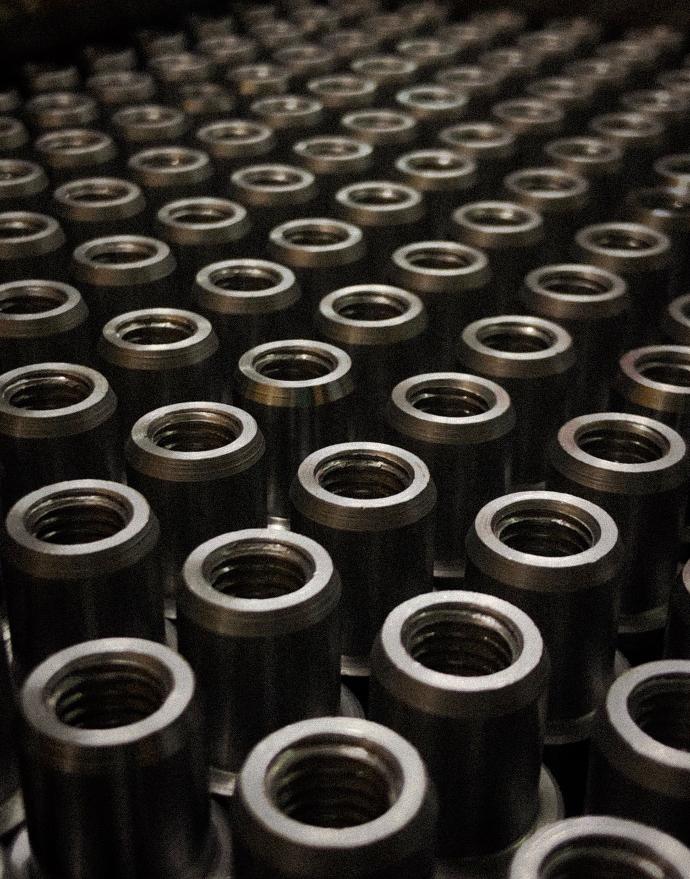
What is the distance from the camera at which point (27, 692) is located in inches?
24.0

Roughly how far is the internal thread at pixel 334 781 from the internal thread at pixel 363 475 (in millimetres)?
284

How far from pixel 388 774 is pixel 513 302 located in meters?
0.72

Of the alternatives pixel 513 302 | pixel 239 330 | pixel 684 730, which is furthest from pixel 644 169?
pixel 684 730

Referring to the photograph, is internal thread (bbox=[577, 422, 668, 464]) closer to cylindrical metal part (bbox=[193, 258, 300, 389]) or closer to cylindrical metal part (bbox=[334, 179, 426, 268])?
cylindrical metal part (bbox=[193, 258, 300, 389])

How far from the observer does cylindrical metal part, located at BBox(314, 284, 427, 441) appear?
3.46 ft

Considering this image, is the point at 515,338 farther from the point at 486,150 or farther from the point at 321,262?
the point at 486,150

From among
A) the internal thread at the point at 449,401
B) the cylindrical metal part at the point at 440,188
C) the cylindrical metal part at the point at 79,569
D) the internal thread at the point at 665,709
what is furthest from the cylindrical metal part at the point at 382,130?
the internal thread at the point at 665,709

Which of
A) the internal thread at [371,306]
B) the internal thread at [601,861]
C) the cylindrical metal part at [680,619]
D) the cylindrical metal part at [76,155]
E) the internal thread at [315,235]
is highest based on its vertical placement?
the cylindrical metal part at [76,155]

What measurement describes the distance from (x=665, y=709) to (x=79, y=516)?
0.41m

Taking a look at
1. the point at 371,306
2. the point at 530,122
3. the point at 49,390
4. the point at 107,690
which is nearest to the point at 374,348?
the point at 371,306

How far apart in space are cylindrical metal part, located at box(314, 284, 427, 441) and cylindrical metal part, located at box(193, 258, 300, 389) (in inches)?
2.0

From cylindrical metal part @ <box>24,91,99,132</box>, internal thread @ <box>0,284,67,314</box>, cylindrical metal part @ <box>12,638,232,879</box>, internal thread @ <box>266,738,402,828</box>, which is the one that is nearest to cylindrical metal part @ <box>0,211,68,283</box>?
internal thread @ <box>0,284,67,314</box>

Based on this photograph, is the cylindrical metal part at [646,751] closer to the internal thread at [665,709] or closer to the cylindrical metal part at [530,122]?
the internal thread at [665,709]

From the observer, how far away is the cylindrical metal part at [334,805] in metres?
0.53
